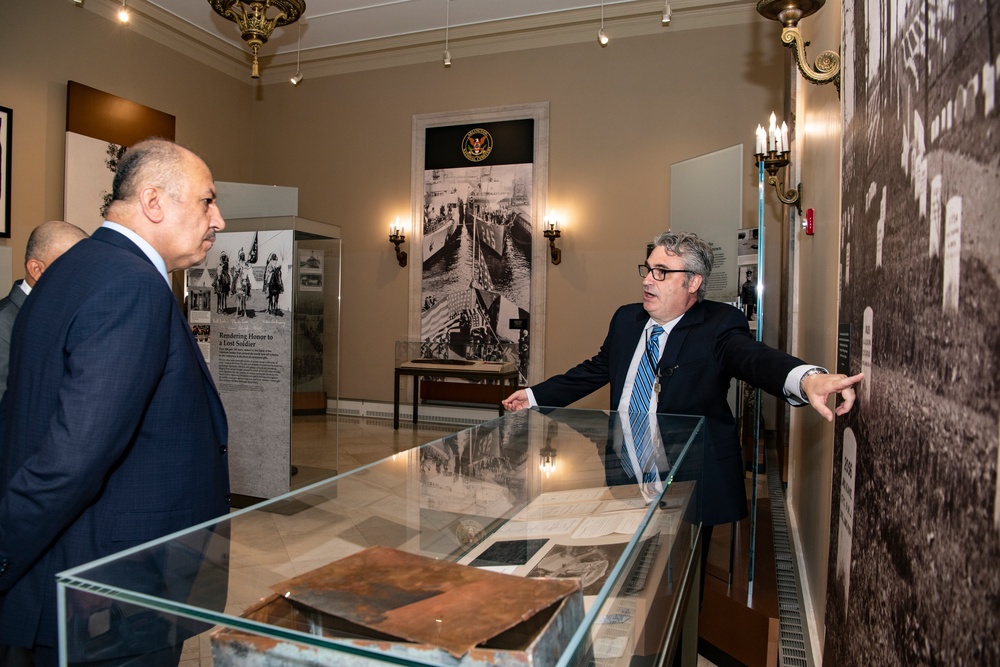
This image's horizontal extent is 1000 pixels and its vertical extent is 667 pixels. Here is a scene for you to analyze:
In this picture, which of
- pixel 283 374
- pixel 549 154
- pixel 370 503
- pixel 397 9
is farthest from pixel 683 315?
pixel 397 9

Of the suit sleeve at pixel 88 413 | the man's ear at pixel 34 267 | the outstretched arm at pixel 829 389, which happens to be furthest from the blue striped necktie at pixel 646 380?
the man's ear at pixel 34 267

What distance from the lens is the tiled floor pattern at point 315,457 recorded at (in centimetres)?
90

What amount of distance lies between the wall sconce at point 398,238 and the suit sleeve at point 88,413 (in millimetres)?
7803

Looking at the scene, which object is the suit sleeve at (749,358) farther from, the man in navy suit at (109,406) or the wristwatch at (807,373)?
the man in navy suit at (109,406)

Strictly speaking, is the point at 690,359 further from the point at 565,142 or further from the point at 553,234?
the point at 565,142

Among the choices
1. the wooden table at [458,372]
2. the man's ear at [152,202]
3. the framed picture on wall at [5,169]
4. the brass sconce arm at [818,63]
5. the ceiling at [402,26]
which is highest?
the ceiling at [402,26]

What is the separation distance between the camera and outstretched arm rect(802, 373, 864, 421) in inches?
56.9

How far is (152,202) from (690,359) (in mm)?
1978

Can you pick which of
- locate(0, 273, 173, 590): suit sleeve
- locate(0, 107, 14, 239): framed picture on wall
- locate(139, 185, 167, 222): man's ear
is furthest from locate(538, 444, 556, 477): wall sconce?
locate(0, 107, 14, 239): framed picture on wall

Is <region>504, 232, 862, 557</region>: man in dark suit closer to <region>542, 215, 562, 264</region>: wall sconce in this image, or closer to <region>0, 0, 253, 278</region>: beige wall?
<region>542, 215, 562, 264</region>: wall sconce

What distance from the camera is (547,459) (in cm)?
183

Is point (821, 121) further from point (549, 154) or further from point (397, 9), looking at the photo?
point (397, 9)

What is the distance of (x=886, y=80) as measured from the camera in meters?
1.12

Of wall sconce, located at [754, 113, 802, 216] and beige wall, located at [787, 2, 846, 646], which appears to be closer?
beige wall, located at [787, 2, 846, 646]
